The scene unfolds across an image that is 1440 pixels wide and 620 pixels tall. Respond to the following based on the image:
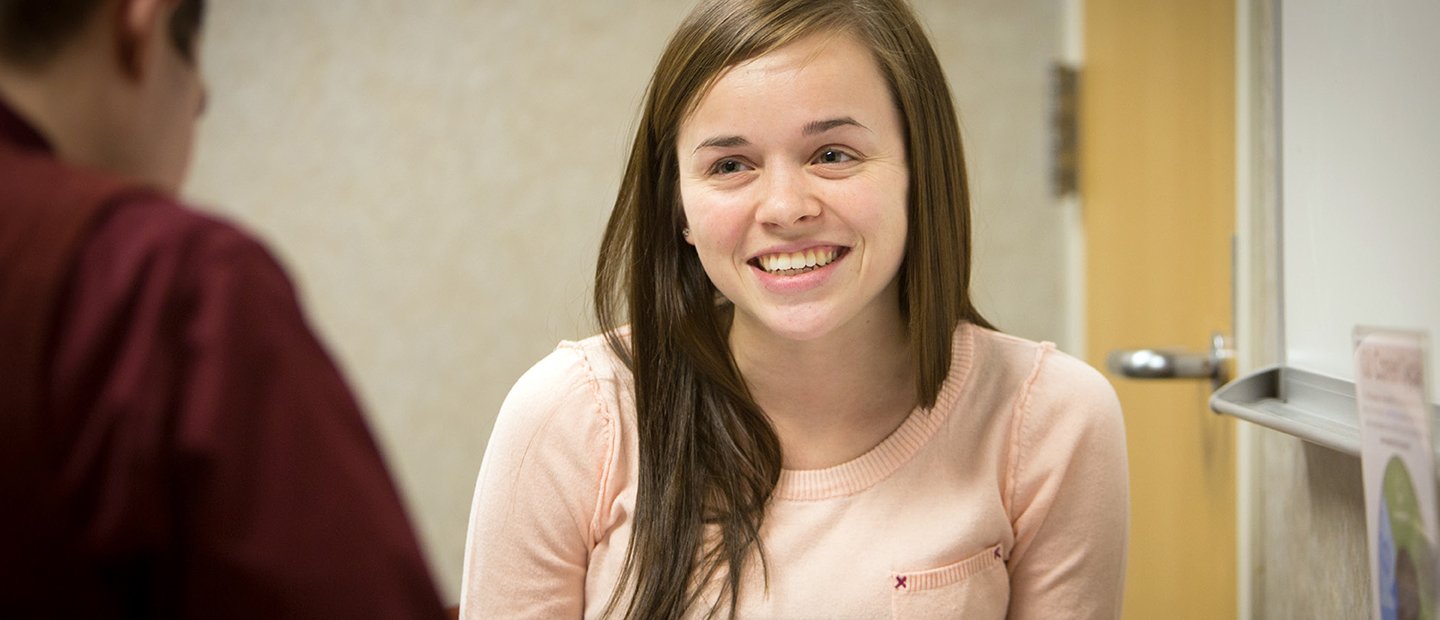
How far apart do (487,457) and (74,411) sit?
72 cm

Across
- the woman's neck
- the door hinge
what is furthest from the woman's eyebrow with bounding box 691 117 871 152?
the door hinge

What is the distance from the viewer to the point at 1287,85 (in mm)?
1196

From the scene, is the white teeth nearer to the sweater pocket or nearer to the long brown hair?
the long brown hair

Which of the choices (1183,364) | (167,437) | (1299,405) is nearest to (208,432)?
(167,437)

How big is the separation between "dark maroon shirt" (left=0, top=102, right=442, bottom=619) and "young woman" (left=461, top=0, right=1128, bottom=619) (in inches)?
24.0

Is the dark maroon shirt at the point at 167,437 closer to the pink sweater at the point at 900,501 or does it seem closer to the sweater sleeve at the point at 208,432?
the sweater sleeve at the point at 208,432

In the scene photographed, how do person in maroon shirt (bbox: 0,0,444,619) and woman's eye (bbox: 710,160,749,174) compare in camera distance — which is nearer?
person in maroon shirt (bbox: 0,0,444,619)

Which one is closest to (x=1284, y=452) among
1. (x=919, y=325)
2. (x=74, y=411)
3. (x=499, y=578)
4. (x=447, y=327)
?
(x=919, y=325)

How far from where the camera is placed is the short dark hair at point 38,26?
0.50 meters

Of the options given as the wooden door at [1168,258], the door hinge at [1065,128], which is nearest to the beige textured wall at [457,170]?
the door hinge at [1065,128]

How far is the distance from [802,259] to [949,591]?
12.5 inches

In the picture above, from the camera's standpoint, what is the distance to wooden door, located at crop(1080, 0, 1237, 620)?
146cm

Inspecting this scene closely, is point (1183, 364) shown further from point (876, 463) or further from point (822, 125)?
point (822, 125)

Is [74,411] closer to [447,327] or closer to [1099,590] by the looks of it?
[1099,590]
